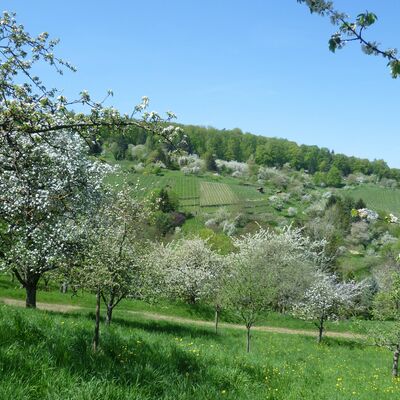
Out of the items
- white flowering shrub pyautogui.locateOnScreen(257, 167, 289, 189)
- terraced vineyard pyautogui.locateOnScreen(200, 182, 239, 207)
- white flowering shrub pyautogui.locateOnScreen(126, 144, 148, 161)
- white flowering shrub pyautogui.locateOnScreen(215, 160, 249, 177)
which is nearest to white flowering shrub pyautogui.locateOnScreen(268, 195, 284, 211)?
terraced vineyard pyautogui.locateOnScreen(200, 182, 239, 207)

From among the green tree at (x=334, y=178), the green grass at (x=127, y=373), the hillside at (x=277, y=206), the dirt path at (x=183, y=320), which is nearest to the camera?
the green grass at (x=127, y=373)

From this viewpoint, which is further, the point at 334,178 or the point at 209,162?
the point at 334,178

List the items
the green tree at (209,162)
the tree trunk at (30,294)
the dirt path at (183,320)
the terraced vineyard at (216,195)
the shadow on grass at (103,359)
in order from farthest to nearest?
the green tree at (209,162) < the terraced vineyard at (216,195) < the dirt path at (183,320) < the tree trunk at (30,294) < the shadow on grass at (103,359)

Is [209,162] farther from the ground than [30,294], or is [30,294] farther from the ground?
[209,162]

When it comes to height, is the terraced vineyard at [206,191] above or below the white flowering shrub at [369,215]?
above

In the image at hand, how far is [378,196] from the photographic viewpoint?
137m

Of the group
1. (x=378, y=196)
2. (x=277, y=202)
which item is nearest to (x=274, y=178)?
(x=378, y=196)

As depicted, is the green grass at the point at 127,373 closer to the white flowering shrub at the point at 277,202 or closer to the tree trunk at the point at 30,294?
the tree trunk at the point at 30,294

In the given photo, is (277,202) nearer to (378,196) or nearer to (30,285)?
(378,196)

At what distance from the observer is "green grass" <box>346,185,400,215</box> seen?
125m

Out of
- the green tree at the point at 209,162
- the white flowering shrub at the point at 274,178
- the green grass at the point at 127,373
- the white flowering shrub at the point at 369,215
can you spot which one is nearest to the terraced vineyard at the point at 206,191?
the white flowering shrub at the point at 274,178

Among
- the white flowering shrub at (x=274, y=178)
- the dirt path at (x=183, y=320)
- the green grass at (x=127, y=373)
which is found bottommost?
the dirt path at (x=183, y=320)

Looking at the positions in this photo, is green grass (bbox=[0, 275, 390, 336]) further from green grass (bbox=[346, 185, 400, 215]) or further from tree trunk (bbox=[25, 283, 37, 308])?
green grass (bbox=[346, 185, 400, 215])

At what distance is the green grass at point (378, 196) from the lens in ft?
410
